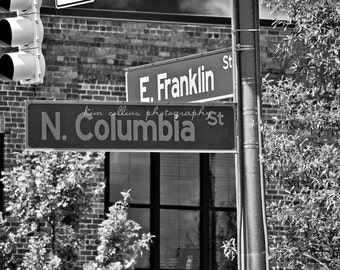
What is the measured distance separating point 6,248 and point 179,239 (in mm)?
3444

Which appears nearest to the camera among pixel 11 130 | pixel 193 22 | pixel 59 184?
pixel 59 184

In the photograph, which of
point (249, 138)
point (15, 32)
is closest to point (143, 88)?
point (249, 138)

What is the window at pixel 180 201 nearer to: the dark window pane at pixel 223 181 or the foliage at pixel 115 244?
the dark window pane at pixel 223 181

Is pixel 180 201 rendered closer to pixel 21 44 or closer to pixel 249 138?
pixel 249 138

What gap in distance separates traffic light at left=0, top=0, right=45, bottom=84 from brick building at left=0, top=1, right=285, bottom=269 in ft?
23.0

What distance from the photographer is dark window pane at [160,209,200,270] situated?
1595cm

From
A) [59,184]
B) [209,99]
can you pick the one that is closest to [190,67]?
[209,99]

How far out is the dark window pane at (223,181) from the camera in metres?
16.3

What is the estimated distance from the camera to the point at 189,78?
9102 mm

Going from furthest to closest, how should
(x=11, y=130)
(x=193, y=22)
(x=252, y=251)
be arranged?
(x=193, y=22) < (x=11, y=130) < (x=252, y=251)

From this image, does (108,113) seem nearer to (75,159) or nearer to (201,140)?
(201,140)

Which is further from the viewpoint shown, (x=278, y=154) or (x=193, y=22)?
(x=193, y=22)

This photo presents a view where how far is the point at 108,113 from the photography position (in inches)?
337

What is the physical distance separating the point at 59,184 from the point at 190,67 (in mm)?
4347
